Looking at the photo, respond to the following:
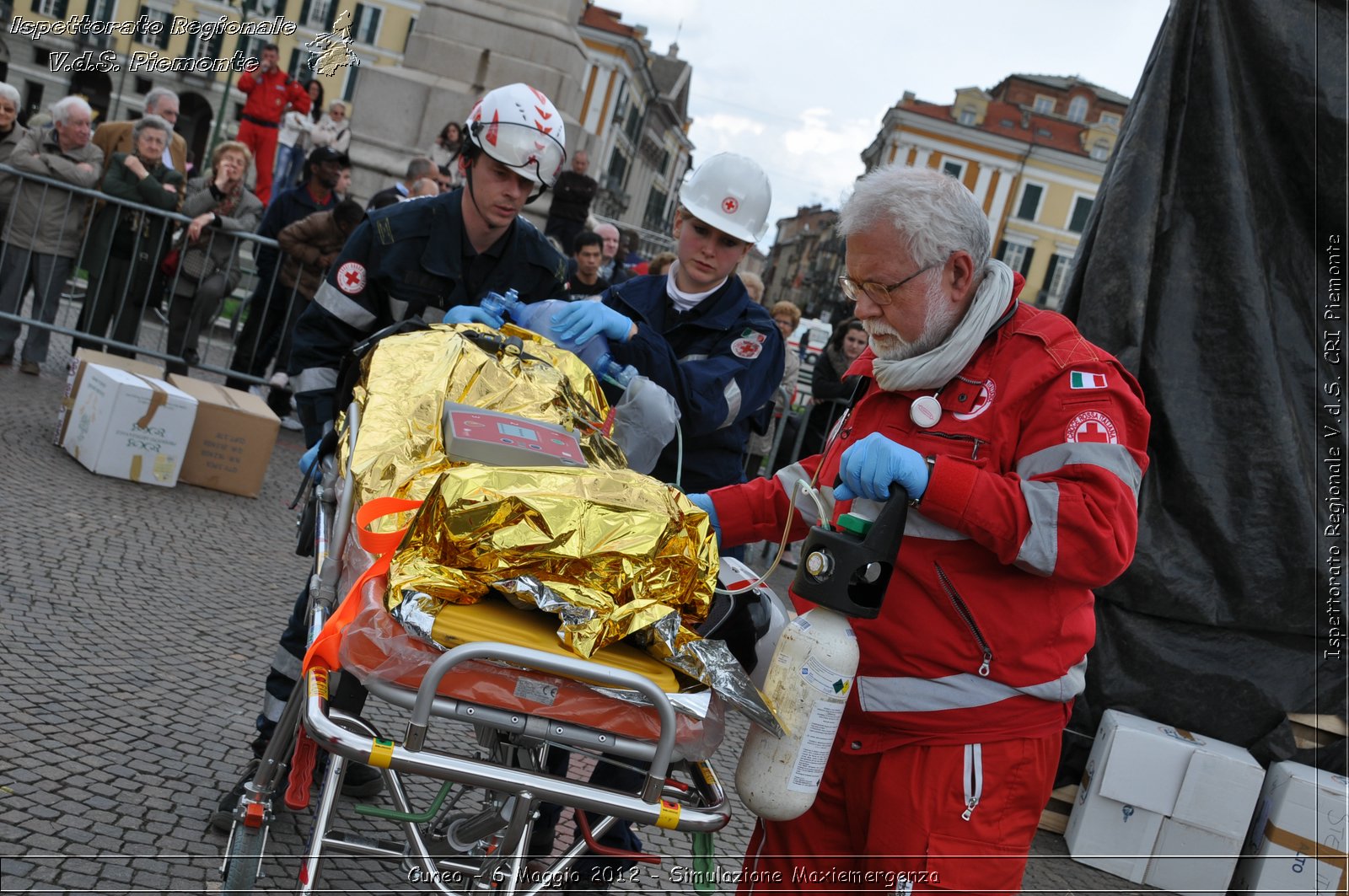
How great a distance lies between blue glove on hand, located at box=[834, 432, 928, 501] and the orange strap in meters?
0.80

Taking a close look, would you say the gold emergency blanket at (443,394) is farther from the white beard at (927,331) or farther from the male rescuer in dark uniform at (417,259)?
the white beard at (927,331)

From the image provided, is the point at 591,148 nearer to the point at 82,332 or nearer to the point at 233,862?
the point at 82,332

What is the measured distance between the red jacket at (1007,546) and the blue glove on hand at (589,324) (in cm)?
94

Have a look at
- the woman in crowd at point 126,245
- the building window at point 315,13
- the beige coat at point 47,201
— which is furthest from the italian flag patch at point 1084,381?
the building window at point 315,13

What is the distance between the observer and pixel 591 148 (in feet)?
39.4

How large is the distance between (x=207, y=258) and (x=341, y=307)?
5747 millimetres

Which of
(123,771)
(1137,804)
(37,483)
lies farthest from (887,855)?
(37,483)

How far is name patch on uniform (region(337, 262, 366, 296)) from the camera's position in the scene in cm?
343

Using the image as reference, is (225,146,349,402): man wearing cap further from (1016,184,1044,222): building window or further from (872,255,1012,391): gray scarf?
(1016,184,1044,222): building window

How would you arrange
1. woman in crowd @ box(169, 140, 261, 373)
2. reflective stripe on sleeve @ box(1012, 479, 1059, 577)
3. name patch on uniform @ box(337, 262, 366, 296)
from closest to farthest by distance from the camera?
reflective stripe on sleeve @ box(1012, 479, 1059, 577)
name patch on uniform @ box(337, 262, 366, 296)
woman in crowd @ box(169, 140, 261, 373)

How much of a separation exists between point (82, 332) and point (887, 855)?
7.98m

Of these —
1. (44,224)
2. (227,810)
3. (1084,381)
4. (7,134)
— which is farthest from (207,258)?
(1084,381)

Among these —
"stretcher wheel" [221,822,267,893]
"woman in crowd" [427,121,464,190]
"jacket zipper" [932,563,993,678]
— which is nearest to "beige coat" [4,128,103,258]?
"woman in crowd" [427,121,464,190]

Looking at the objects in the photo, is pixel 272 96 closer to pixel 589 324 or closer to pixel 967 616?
pixel 589 324
